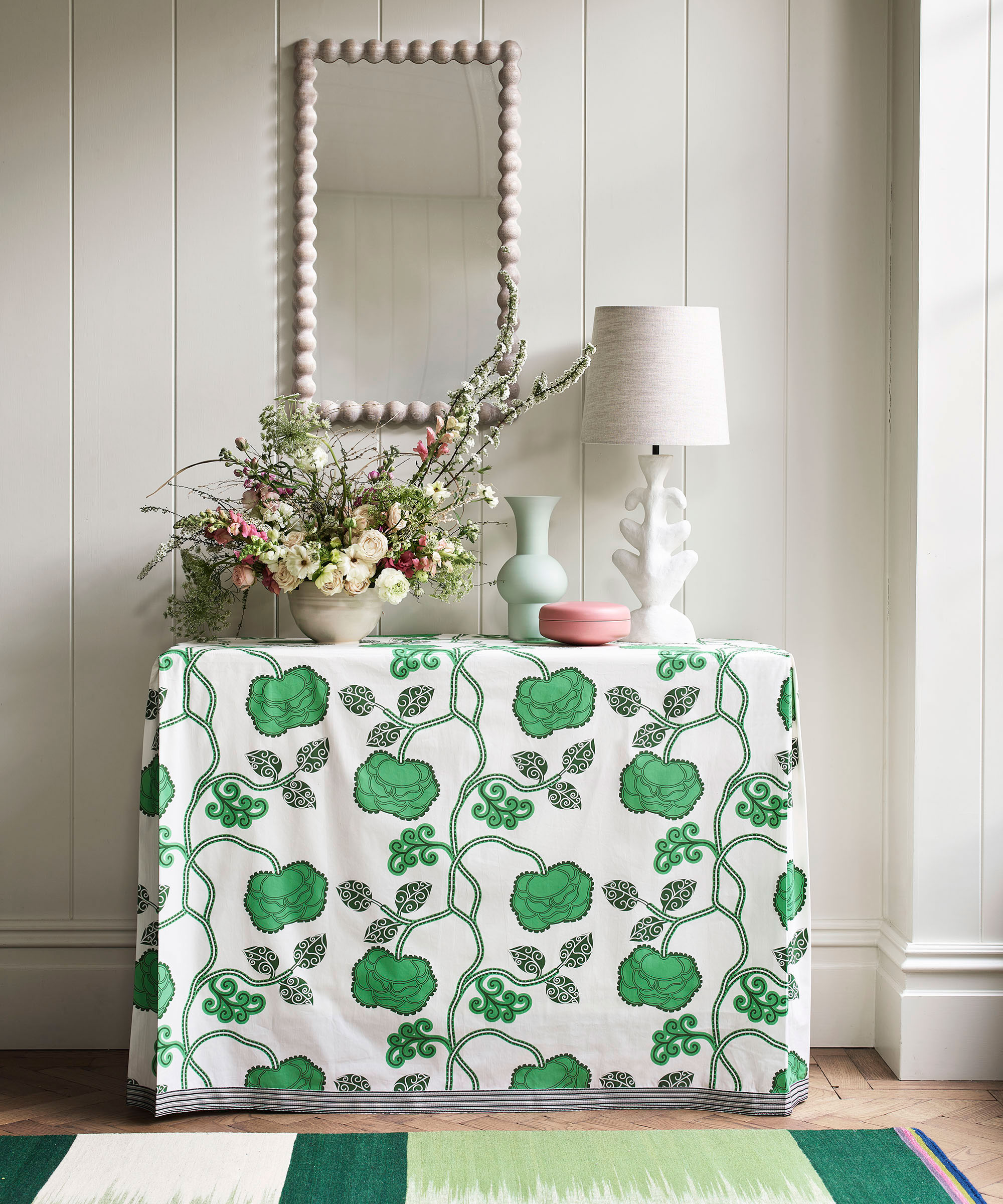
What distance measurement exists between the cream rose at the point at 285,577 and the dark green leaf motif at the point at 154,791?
14.9 inches

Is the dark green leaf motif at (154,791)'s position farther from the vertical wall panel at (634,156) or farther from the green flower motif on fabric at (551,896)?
the vertical wall panel at (634,156)

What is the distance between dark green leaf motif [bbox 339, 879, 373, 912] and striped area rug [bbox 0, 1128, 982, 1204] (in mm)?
393

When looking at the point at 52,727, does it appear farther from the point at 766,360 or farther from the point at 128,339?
the point at 766,360

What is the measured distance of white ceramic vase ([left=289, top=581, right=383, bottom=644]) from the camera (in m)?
1.92

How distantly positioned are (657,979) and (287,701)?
0.84 meters

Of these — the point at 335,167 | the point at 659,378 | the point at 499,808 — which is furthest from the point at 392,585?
the point at 335,167

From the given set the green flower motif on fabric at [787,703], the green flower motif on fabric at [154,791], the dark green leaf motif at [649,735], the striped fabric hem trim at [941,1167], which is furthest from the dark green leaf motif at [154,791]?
the striped fabric hem trim at [941,1167]

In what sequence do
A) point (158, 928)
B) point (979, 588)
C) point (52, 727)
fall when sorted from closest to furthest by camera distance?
point (158, 928), point (979, 588), point (52, 727)

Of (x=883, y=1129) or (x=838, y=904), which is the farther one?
(x=838, y=904)

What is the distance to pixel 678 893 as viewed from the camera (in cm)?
189

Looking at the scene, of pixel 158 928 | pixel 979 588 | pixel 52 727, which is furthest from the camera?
pixel 52 727

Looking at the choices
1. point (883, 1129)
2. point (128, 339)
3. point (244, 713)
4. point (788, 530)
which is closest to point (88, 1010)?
point (244, 713)

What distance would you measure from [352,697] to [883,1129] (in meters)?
1.23

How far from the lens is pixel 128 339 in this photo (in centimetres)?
222
